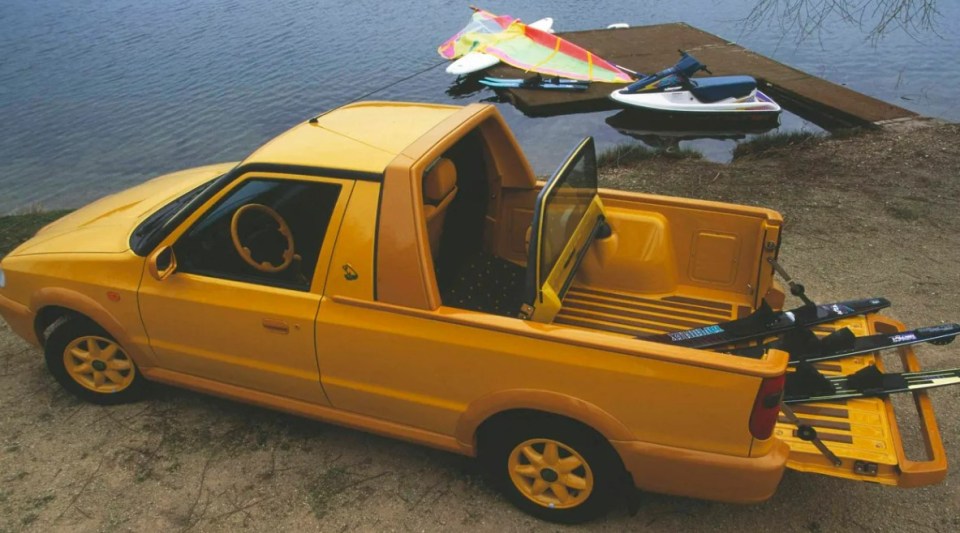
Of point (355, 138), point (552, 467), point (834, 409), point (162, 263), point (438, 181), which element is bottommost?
point (552, 467)

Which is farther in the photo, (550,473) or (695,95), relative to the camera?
(695,95)

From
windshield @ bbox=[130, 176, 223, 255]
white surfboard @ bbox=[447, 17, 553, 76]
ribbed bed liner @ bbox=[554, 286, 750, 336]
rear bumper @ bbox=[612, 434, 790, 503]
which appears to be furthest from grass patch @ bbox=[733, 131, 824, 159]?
white surfboard @ bbox=[447, 17, 553, 76]

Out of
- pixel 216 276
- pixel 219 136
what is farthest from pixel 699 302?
pixel 219 136

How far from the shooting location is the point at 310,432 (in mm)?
4363

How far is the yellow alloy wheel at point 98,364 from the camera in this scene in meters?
4.44

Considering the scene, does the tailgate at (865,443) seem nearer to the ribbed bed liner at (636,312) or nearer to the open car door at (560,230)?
the ribbed bed liner at (636,312)

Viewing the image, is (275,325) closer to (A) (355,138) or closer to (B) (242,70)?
(A) (355,138)

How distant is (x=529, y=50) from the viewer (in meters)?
18.4

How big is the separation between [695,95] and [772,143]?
4.04m

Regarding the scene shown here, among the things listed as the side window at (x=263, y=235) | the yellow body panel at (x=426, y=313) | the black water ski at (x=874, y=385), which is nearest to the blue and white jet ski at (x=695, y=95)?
the yellow body panel at (x=426, y=313)

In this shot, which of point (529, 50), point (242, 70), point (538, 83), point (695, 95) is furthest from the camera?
point (242, 70)

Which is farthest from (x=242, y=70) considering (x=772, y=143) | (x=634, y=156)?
(x=772, y=143)

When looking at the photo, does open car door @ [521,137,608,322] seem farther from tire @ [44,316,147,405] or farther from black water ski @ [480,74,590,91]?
black water ski @ [480,74,590,91]

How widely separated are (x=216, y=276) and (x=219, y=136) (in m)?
12.8
